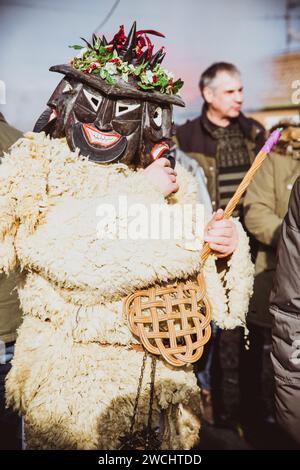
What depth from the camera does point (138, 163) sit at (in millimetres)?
1828

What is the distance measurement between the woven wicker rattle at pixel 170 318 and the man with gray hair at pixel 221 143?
5.58 ft

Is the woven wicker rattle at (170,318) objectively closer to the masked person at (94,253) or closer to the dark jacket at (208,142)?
the masked person at (94,253)

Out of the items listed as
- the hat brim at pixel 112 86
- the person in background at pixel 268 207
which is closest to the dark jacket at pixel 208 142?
the person in background at pixel 268 207

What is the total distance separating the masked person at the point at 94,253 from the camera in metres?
1.55

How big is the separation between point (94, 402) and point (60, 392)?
4.5 inches

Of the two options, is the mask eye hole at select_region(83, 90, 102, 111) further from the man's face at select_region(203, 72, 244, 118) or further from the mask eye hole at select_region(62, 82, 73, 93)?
the man's face at select_region(203, 72, 244, 118)

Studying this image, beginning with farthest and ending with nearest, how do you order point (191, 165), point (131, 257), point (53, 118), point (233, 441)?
1. point (191, 165)
2. point (233, 441)
3. point (53, 118)
4. point (131, 257)

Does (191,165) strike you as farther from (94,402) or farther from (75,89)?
(94,402)

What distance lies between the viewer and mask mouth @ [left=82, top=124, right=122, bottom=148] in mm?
1692

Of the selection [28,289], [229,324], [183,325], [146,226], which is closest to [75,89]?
[146,226]

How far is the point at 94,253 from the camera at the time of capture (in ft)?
5.01

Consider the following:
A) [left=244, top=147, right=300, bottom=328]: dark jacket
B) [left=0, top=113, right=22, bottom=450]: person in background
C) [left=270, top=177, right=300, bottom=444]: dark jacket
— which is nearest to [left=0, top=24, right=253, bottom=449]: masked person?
[left=270, top=177, right=300, bottom=444]: dark jacket

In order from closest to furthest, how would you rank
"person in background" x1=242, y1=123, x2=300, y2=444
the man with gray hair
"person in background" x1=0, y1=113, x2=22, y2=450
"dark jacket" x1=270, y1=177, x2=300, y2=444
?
"dark jacket" x1=270, y1=177, x2=300, y2=444 → "person in background" x1=0, y1=113, x2=22, y2=450 → "person in background" x1=242, y1=123, x2=300, y2=444 → the man with gray hair

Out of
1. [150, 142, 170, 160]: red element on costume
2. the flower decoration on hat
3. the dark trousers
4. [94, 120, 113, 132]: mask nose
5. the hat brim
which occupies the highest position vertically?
the flower decoration on hat
